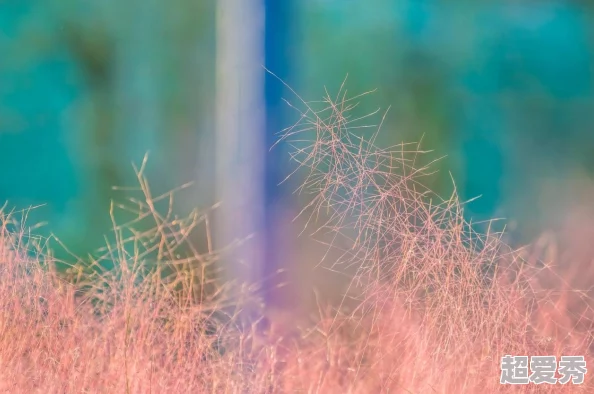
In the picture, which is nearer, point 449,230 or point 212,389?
point 212,389

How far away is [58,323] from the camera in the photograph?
148 cm

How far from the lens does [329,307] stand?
162 cm

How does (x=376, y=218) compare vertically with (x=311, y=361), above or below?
above

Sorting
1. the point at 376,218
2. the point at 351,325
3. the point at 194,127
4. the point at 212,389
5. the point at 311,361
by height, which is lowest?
the point at 212,389

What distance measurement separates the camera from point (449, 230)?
149 cm

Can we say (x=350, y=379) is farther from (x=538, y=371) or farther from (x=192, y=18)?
(x=192, y=18)

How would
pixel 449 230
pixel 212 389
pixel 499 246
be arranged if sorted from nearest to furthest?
pixel 212 389, pixel 449 230, pixel 499 246

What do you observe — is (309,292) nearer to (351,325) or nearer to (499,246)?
(351,325)

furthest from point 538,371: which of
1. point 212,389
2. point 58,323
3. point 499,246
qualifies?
point 58,323

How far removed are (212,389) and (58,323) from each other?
43cm

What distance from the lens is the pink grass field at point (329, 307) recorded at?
1.40 metres

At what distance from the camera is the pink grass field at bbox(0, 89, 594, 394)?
140cm

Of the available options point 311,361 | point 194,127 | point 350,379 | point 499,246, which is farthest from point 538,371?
point 194,127

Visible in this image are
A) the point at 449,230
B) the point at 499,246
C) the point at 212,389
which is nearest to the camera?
the point at 212,389
